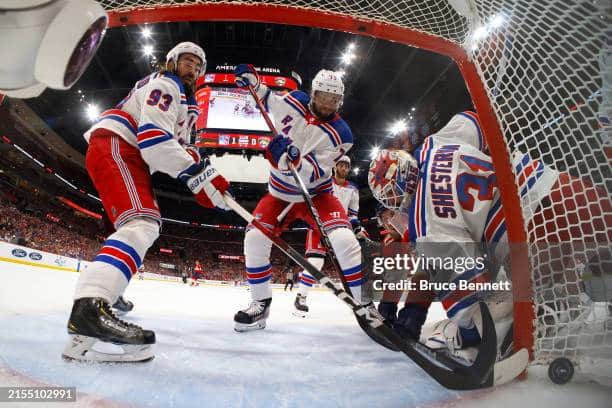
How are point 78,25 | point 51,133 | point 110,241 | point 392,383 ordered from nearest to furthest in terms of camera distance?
1. point 78,25
2. point 392,383
3. point 110,241
4. point 51,133

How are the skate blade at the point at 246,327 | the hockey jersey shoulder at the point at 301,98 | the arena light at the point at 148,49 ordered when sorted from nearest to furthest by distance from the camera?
1. the skate blade at the point at 246,327
2. the hockey jersey shoulder at the point at 301,98
3. the arena light at the point at 148,49

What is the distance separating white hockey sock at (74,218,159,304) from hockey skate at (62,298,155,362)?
27 mm

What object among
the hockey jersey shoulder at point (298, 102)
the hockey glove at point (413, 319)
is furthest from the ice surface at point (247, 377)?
the hockey jersey shoulder at point (298, 102)

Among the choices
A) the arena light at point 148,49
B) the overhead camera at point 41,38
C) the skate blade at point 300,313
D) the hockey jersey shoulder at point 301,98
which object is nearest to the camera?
the overhead camera at point 41,38

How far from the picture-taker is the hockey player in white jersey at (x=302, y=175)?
62.2 inches

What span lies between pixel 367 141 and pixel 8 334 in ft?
29.6

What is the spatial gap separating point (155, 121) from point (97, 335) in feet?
2.05

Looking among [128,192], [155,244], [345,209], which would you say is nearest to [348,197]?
[345,209]

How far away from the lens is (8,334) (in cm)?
96

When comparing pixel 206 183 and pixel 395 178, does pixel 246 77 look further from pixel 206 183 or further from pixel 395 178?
pixel 395 178

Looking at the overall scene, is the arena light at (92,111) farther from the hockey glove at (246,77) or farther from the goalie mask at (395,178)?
the goalie mask at (395,178)

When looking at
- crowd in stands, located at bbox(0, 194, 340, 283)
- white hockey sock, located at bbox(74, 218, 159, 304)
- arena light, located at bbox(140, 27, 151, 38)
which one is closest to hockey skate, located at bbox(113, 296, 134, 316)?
white hockey sock, located at bbox(74, 218, 159, 304)

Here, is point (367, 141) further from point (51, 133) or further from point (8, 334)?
point (8, 334)

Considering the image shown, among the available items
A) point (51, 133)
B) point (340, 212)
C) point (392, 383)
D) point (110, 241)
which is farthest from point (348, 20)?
Result: point (51, 133)
